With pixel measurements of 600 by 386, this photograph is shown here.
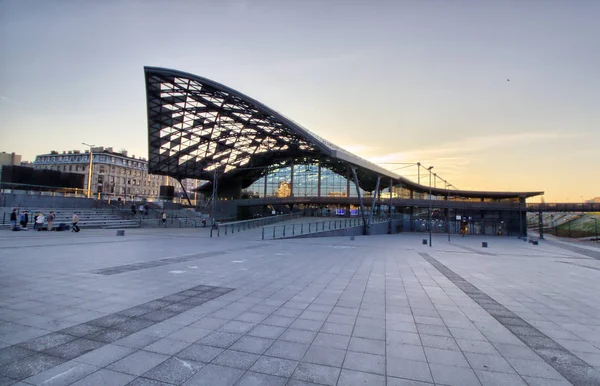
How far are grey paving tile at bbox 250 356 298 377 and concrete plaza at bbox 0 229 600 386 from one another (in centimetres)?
3

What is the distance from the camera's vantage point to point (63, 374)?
3.49m

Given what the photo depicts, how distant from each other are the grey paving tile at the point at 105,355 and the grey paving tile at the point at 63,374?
3.9 inches

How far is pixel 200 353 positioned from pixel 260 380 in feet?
3.85

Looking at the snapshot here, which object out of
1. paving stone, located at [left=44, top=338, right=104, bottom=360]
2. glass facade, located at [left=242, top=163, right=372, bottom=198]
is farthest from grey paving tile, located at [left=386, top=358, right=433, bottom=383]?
glass facade, located at [left=242, top=163, right=372, bottom=198]

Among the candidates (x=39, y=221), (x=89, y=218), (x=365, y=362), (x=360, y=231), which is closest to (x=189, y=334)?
(x=365, y=362)

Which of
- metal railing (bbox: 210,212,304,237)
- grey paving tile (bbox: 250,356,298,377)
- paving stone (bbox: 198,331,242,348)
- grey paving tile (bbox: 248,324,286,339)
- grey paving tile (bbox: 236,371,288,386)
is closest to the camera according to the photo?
grey paving tile (bbox: 236,371,288,386)

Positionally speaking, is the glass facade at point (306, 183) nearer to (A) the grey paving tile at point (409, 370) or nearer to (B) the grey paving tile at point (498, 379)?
(A) the grey paving tile at point (409, 370)

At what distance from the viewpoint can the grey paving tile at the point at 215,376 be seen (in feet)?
11.2

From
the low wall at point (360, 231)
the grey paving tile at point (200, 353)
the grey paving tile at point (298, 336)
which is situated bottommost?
the low wall at point (360, 231)

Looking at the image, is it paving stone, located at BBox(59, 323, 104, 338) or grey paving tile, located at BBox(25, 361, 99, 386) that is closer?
grey paving tile, located at BBox(25, 361, 99, 386)

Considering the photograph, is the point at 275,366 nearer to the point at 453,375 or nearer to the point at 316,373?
the point at 316,373

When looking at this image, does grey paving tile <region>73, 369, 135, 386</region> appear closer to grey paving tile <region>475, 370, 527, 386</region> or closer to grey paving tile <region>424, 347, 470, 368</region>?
grey paving tile <region>424, 347, 470, 368</region>

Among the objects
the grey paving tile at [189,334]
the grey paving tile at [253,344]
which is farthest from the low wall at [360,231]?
the grey paving tile at [253,344]

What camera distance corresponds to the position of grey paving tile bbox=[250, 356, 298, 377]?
12.1ft
